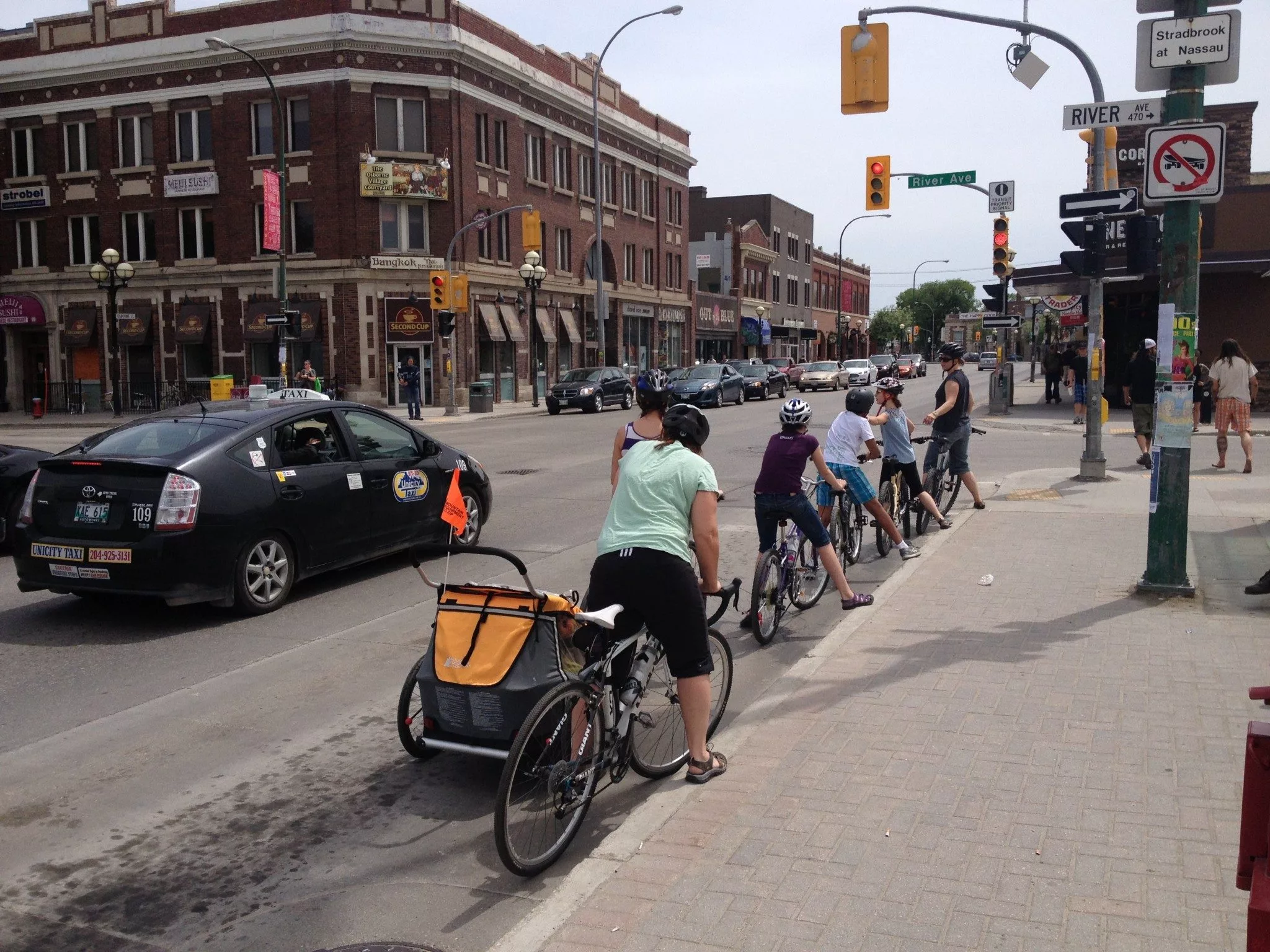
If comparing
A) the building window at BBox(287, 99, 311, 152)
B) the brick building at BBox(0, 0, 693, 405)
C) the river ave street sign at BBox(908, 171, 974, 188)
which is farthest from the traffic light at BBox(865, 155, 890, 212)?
the building window at BBox(287, 99, 311, 152)

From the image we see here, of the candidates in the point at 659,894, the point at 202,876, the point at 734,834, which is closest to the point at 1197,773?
the point at 734,834

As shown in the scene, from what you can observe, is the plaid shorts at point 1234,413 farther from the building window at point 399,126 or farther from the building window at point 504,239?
the building window at point 504,239

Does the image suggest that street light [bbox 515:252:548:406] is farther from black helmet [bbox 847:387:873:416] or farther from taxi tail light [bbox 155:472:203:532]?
taxi tail light [bbox 155:472:203:532]

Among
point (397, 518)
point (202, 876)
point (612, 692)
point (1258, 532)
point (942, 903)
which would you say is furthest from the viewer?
point (1258, 532)

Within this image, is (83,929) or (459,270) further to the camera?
(459,270)

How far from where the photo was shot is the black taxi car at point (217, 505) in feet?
24.7

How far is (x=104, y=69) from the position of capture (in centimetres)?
3991

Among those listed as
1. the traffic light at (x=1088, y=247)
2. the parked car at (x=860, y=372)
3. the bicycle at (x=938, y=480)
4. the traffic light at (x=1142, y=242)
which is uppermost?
the traffic light at (x=1088, y=247)

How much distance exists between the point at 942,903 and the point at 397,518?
6507 mm

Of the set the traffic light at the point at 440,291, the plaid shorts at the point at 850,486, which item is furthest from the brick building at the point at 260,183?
the plaid shorts at the point at 850,486

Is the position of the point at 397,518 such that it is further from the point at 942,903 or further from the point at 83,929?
the point at 942,903

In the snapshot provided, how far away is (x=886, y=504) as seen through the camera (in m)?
10.7

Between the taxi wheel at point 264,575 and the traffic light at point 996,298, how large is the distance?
22.4 meters

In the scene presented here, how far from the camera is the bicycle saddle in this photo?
4375 millimetres
